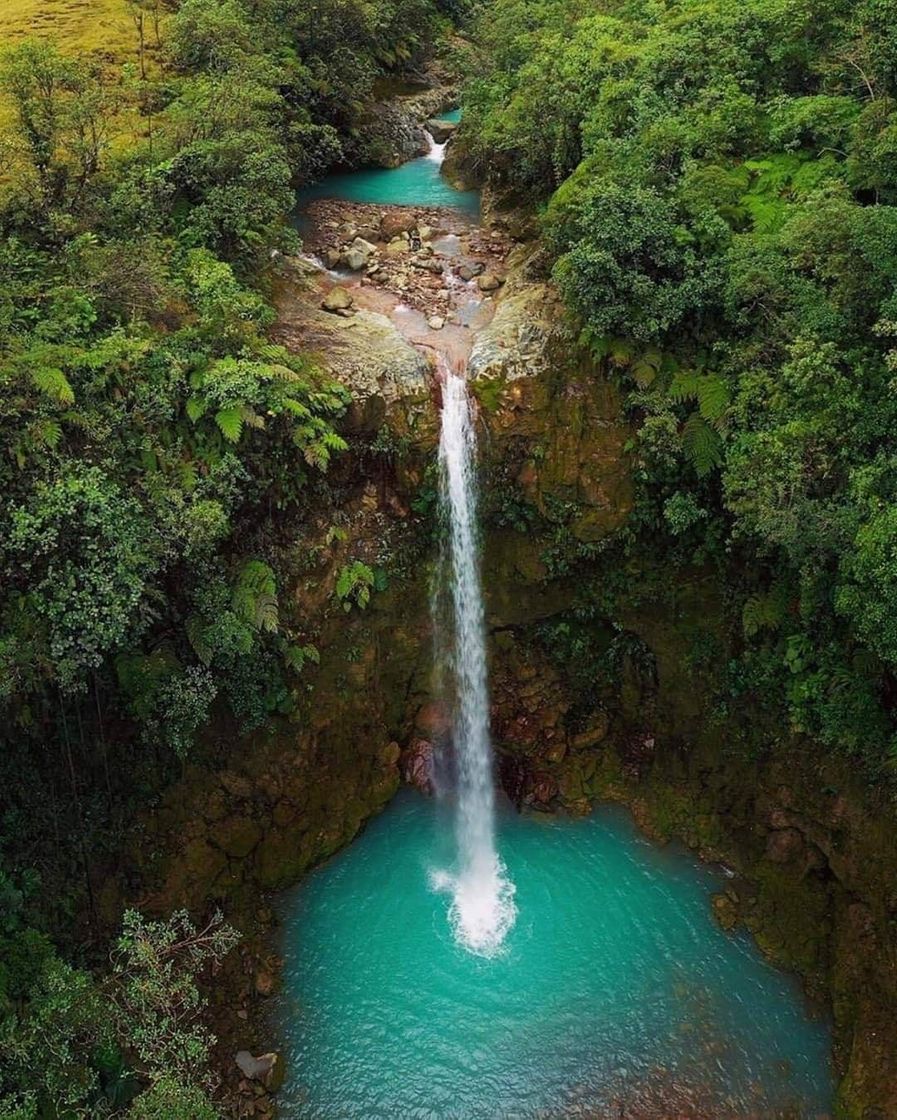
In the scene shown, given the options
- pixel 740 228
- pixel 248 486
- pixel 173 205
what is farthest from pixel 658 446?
pixel 173 205

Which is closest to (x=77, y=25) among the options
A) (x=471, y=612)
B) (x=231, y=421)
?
(x=231, y=421)

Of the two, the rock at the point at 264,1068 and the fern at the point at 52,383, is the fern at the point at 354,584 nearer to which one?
the fern at the point at 52,383

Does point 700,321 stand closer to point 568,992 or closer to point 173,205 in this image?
point 173,205

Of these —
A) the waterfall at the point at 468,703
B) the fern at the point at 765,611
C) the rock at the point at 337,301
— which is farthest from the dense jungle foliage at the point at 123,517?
the fern at the point at 765,611

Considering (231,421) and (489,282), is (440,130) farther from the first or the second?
(231,421)

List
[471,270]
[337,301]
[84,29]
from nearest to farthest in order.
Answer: [337,301], [471,270], [84,29]
